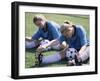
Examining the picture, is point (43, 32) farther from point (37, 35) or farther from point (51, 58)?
point (51, 58)

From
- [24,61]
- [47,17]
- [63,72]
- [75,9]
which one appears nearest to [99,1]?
[75,9]

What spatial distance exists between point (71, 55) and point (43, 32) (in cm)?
21

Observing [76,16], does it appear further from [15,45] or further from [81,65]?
[15,45]

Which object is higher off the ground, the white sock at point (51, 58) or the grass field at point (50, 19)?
the grass field at point (50, 19)

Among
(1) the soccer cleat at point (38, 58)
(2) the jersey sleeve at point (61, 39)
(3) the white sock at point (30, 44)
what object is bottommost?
(1) the soccer cleat at point (38, 58)

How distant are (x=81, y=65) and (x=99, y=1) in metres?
0.39

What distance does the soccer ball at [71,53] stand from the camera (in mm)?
1565

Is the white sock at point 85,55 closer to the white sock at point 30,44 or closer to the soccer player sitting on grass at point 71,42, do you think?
the soccer player sitting on grass at point 71,42

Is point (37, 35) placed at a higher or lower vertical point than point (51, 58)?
higher

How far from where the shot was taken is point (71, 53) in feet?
5.17

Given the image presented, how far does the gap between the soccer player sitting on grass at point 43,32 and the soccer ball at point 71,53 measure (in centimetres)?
7

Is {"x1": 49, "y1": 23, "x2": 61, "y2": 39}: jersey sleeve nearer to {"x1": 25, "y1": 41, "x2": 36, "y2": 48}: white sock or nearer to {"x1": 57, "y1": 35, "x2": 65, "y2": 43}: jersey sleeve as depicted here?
{"x1": 57, "y1": 35, "x2": 65, "y2": 43}: jersey sleeve

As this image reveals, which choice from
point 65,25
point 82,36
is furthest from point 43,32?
point 82,36

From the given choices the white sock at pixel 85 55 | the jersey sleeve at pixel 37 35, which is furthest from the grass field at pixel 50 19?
the white sock at pixel 85 55
